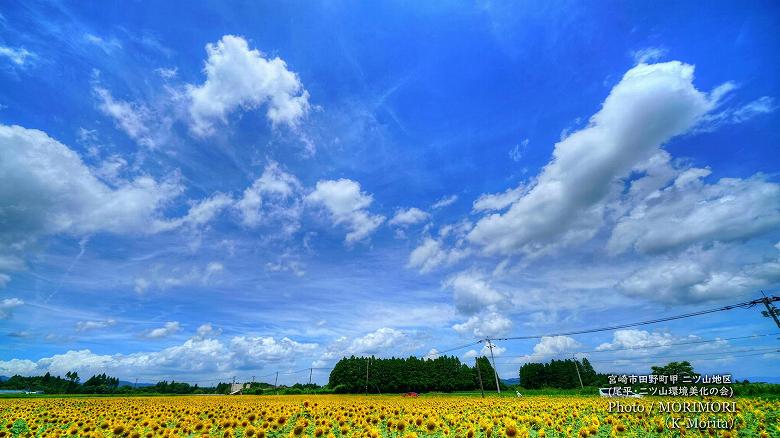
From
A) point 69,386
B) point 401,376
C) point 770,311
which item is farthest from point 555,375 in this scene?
point 69,386

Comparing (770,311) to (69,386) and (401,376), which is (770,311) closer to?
(401,376)

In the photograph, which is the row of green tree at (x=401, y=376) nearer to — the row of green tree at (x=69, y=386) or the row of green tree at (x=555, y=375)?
the row of green tree at (x=555, y=375)

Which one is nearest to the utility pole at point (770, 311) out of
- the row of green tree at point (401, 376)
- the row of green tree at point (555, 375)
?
the row of green tree at point (401, 376)

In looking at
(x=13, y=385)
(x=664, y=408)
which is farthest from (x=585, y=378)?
(x=13, y=385)

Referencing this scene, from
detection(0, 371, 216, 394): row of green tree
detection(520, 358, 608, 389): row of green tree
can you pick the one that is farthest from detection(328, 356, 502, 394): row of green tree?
detection(0, 371, 216, 394): row of green tree

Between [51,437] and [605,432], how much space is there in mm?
17309

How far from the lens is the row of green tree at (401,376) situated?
110625 millimetres

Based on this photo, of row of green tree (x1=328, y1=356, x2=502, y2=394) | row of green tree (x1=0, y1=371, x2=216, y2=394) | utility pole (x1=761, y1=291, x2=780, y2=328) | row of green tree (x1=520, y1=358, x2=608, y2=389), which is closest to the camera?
utility pole (x1=761, y1=291, x2=780, y2=328)

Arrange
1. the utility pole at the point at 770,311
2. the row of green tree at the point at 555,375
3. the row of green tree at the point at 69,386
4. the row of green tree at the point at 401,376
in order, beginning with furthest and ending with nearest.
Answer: the row of green tree at the point at 555,375
the row of green tree at the point at 401,376
the row of green tree at the point at 69,386
the utility pole at the point at 770,311

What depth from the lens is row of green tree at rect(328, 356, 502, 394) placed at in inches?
4355

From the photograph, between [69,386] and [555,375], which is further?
[555,375]

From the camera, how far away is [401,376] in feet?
378

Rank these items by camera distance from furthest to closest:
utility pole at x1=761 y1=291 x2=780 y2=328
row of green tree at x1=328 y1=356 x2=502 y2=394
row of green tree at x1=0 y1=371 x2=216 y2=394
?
1. row of green tree at x1=328 y1=356 x2=502 y2=394
2. row of green tree at x1=0 y1=371 x2=216 y2=394
3. utility pole at x1=761 y1=291 x2=780 y2=328

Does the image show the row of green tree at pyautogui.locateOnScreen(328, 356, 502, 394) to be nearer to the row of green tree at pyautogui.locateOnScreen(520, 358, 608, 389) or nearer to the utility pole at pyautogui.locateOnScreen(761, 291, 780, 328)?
the row of green tree at pyautogui.locateOnScreen(520, 358, 608, 389)
